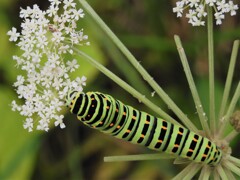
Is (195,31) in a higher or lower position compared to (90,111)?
higher

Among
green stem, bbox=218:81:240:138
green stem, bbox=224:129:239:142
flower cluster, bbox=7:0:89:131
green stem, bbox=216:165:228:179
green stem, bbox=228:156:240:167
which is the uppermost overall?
flower cluster, bbox=7:0:89:131

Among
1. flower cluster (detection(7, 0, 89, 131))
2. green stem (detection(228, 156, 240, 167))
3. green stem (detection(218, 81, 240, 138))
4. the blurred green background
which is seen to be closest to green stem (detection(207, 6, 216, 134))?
green stem (detection(218, 81, 240, 138))

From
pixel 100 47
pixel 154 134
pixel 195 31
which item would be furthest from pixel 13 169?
pixel 195 31

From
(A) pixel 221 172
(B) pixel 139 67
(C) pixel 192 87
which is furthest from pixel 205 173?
(B) pixel 139 67

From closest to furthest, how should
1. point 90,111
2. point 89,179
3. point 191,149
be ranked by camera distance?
point 90,111 → point 191,149 → point 89,179

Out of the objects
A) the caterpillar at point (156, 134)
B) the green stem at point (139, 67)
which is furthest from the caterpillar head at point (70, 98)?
the green stem at point (139, 67)

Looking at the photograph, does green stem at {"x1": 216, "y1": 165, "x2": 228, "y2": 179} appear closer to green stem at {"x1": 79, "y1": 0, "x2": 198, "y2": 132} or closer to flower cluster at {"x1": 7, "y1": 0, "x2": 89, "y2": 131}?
green stem at {"x1": 79, "y1": 0, "x2": 198, "y2": 132}

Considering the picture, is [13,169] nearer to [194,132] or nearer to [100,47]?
[100,47]

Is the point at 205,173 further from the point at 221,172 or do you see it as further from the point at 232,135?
the point at 232,135
